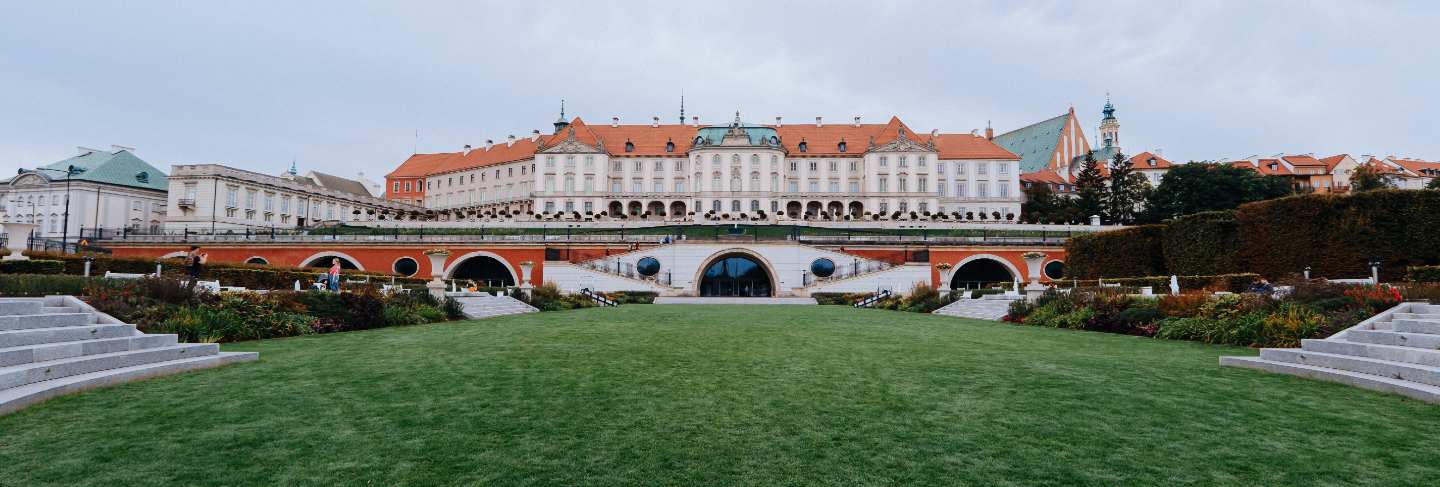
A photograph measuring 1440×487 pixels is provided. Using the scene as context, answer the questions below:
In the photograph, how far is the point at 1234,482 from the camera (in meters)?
3.85

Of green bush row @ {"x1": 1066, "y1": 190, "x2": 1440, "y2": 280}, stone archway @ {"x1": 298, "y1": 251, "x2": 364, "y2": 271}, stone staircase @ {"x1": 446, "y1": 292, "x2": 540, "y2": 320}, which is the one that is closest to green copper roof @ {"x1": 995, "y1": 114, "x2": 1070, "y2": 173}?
green bush row @ {"x1": 1066, "y1": 190, "x2": 1440, "y2": 280}

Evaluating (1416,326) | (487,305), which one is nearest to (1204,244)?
(1416,326)

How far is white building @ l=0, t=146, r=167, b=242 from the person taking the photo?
197ft

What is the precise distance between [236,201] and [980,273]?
205 feet

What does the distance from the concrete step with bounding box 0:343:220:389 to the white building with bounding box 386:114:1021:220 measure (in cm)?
6173

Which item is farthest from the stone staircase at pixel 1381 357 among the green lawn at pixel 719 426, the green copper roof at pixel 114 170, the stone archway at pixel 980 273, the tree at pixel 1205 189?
the green copper roof at pixel 114 170

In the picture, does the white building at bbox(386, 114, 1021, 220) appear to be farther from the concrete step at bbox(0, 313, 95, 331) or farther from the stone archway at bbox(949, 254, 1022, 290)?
the concrete step at bbox(0, 313, 95, 331)

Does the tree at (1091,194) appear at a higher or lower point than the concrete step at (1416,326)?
higher

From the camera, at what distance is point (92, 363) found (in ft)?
22.6

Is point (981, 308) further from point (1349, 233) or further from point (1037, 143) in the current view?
point (1037, 143)

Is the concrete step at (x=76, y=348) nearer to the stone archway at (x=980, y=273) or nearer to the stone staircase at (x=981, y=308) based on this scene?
the stone staircase at (x=981, y=308)

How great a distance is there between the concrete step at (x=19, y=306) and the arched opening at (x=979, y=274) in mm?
45293

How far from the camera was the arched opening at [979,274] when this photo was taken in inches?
1854

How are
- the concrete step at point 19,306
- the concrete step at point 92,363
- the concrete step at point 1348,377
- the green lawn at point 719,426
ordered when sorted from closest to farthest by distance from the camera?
1. the green lawn at point 719,426
2. the concrete step at point 92,363
3. the concrete step at point 1348,377
4. the concrete step at point 19,306
